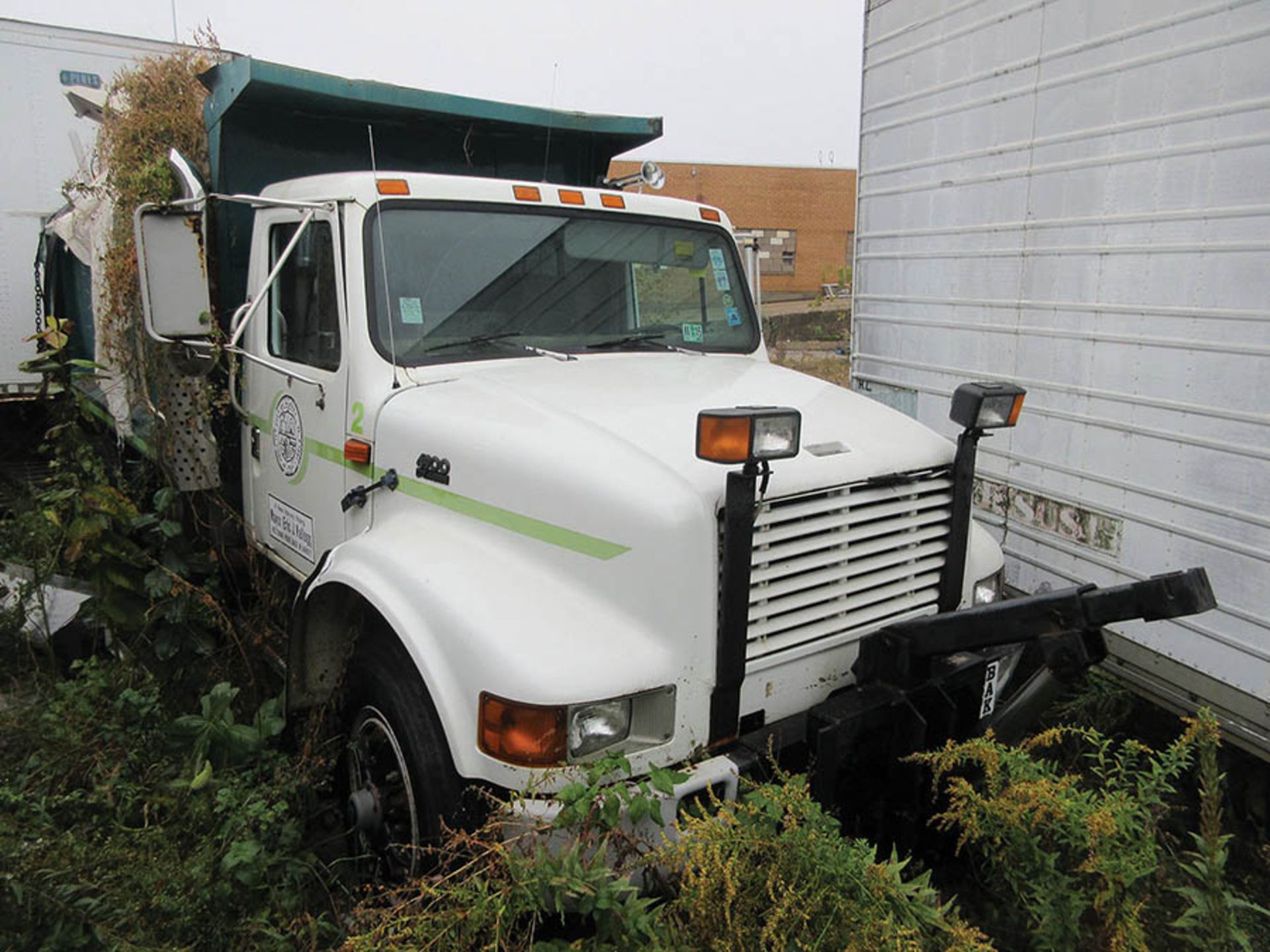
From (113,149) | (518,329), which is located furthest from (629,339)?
(113,149)

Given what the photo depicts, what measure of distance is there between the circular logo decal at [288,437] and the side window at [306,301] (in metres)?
0.21

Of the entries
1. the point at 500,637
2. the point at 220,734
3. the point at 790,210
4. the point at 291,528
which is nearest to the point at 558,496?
the point at 500,637

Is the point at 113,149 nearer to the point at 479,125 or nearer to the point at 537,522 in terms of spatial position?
the point at 479,125

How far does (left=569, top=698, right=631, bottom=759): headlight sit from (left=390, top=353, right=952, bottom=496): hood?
2.04 ft

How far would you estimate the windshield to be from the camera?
3.42 m

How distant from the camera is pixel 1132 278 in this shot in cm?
371

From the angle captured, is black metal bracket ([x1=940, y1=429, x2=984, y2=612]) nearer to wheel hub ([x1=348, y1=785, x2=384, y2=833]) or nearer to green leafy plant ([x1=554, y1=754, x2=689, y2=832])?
green leafy plant ([x1=554, y1=754, x2=689, y2=832])

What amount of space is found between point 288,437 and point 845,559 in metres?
2.42

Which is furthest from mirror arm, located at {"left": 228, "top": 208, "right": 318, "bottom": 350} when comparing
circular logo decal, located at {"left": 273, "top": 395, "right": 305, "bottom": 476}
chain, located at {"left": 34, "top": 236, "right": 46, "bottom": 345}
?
chain, located at {"left": 34, "top": 236, "right": 46, "bottom": 345}

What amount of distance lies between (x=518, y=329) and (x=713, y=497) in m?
1.42

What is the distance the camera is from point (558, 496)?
265cm

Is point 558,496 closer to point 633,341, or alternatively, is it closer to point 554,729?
point 554,729

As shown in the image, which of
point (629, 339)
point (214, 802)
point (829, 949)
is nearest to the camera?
point (829, 949)

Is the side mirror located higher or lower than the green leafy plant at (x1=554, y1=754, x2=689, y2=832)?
higher
